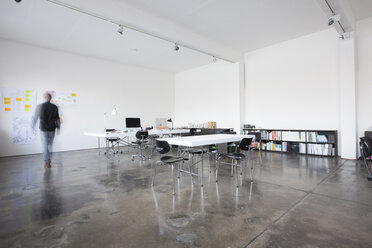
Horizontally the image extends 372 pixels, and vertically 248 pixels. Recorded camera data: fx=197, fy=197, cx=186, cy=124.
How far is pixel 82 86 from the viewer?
723 cm

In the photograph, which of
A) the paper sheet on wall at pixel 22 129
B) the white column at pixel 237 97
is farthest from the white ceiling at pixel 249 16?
the paper sheet on wall at pixel 22 129

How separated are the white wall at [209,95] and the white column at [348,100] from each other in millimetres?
2954

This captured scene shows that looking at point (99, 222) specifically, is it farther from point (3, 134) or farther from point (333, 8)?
point (3, 134)

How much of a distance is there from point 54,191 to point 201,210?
231cm

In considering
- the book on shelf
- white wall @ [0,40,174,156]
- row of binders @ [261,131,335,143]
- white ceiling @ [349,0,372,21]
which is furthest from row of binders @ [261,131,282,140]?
white wall @ [0,40,174,156]

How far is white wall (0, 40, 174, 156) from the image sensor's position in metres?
5.93

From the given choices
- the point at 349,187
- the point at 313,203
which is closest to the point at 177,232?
the point at 313,203

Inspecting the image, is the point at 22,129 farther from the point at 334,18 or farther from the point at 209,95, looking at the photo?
the point at 334,18

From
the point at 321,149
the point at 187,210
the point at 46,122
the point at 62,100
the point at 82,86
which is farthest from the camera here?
the point at 82,86

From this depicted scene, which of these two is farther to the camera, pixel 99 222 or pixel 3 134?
pixel 3 134

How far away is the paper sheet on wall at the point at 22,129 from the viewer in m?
5.97

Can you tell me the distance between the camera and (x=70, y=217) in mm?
2184

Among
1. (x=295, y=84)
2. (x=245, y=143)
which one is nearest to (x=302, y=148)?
(x=295, y=84)

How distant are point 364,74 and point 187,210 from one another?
5.66m
